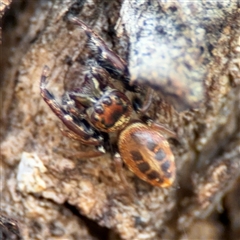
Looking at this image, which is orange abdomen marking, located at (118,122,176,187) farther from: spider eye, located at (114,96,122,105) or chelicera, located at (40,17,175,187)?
spider eye, located at (114,96,122,105)

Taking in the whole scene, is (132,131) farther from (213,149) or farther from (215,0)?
(215,0)

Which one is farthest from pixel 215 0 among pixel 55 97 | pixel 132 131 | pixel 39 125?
pixel 39 125

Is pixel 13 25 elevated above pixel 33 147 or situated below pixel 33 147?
above

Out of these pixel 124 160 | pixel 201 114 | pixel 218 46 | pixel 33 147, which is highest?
pixel 218 46

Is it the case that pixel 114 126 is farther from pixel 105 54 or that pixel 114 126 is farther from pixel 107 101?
pixel 105 54

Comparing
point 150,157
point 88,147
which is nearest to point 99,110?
point 88,147

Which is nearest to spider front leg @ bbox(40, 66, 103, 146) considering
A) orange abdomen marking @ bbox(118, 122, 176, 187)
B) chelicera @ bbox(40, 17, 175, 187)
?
chelicera @ bbox(40, 17, 175, 187)
